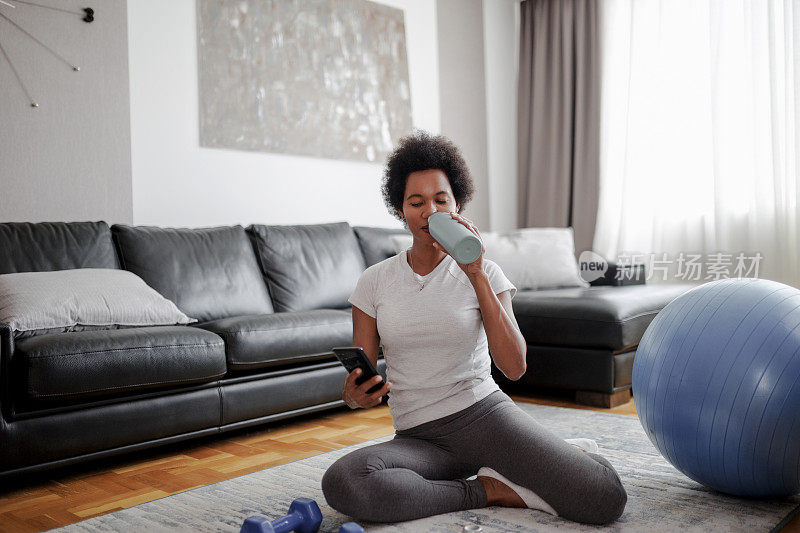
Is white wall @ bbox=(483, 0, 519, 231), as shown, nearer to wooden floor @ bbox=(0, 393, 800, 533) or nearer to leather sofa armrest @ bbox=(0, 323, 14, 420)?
wooden floor @ bbox=(0, 393, 800, 533)

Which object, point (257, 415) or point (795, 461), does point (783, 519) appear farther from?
point (257, 415)

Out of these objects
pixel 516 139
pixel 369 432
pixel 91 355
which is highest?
pixel 516 139

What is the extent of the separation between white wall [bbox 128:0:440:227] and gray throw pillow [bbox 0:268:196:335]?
795mm

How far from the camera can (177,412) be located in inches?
90.0

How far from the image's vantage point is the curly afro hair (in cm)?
179

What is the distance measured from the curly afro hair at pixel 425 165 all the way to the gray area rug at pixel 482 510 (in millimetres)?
811

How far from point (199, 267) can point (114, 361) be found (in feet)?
2.86

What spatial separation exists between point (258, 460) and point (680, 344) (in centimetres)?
139

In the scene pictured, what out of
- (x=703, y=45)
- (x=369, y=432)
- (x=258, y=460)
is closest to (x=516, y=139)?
(x=703, y=45)

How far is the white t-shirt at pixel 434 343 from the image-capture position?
1.64 meters

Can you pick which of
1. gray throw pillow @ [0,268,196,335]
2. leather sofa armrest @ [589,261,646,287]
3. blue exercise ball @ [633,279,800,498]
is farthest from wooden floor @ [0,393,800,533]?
leather sofa armrest @ [589,261,646,287]

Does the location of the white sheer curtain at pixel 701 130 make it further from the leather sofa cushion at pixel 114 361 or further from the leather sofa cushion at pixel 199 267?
the leather sofa cushion at pixel 114 361

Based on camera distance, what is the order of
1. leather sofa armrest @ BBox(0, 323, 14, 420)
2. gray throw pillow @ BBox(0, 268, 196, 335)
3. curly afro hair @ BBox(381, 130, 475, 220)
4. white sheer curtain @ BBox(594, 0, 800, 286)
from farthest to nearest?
white sheer curtain @ BBox(594, 0, 800, 286), gray throw pillow @ BBox(0, 268, 196, 335), leather sofa armrest @ BBox(0, 323, 14, 420), curly afro hair @ BBox(381, 130, 475, 220)

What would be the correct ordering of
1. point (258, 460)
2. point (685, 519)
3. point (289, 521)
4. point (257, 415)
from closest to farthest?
point (289, 521) → point (685, 519) → point (258, 460) → point (257, 415)
